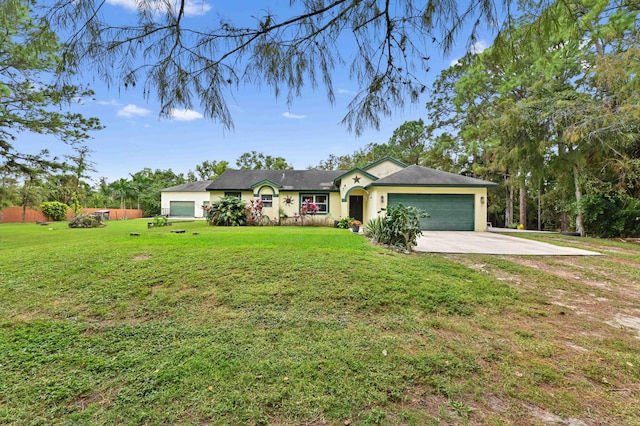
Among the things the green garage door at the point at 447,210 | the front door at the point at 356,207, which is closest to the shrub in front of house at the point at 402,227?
the green garage door at the point at 447,210

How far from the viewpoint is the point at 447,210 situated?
47.4ft

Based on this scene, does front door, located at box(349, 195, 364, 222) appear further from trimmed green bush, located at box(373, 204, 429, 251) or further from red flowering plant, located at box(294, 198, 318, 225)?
trimmed green bush, located at box(373, 204, 429, 251)

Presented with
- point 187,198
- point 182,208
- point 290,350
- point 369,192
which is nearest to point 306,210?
point 369,192

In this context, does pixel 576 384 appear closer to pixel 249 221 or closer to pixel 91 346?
pixel 91 346

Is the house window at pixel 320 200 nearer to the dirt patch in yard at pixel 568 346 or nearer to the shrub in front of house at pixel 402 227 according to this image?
the shrub in front of house at pixel 402 227

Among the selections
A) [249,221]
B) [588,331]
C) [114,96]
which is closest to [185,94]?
[114,96]

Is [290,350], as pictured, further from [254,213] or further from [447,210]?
[254,213]

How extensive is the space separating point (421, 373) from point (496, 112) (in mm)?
21808

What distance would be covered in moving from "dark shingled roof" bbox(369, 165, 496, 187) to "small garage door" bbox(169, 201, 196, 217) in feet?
72.1

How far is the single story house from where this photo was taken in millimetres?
14414

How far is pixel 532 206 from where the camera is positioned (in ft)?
73.6

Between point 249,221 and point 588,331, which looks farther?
point 249,221

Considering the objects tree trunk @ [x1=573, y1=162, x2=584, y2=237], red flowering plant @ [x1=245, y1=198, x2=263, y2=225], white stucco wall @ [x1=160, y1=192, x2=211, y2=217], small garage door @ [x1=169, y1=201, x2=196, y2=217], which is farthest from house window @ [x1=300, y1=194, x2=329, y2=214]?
small garage door @ [x1=169, y1=201, x2=196, y2=217]

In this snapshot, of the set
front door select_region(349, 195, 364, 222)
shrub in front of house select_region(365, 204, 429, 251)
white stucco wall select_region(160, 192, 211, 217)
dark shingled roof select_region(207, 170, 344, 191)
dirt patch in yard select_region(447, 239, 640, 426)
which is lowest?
dirt patch in yard select_region(447, 239, 640, 426)
